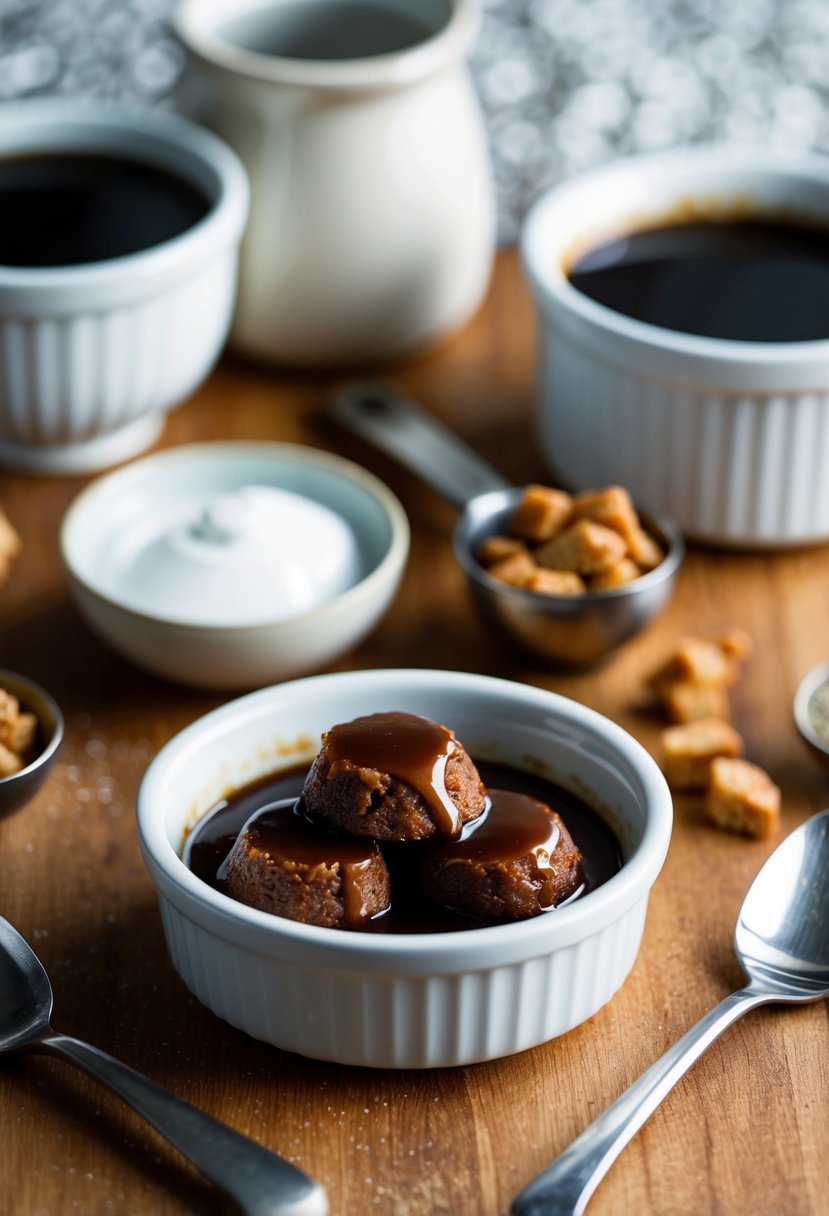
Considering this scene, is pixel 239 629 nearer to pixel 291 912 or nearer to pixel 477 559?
pixel 477 559

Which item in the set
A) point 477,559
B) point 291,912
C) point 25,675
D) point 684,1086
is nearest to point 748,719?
point 477,559

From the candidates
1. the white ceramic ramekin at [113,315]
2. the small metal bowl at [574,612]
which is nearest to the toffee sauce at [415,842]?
the small metal bowl at [574,612]

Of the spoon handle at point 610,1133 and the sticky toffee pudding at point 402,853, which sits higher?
the sticky toffee pudding at point 402,853

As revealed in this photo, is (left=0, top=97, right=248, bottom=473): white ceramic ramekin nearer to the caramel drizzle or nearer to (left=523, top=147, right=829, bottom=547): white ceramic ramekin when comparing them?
(left=523, top=147, right=829, bottom=547): white ceramic ramekin

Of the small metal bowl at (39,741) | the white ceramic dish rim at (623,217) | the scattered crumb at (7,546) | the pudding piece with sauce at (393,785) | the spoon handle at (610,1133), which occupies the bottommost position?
the scattered crumb at (7,546)

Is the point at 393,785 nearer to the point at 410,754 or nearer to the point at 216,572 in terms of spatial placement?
the point at 410,754

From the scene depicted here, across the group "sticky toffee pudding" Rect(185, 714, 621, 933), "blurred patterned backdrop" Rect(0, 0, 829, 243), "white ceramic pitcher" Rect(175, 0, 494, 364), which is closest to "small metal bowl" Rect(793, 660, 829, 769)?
"sticky toffee pudding" Rect(185, 714, 621, 933)

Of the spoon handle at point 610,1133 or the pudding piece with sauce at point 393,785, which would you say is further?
the pudding piece with sauce at point 393,785

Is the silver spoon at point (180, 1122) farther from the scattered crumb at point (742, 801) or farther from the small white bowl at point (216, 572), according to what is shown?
the scattered crumb at point (742, 801)
